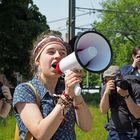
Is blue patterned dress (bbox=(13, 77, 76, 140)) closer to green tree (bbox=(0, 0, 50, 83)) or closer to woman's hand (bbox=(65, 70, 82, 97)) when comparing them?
woman's hand (bbox=(65, 70, 82, 97))

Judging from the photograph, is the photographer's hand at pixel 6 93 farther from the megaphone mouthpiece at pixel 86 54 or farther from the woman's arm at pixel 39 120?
the megaphone mouthpiece at pixel 86 54

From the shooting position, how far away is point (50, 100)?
3.11 m

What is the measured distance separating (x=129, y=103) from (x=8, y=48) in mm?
20894

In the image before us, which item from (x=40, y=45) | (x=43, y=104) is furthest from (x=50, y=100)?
(x=40, y=45)

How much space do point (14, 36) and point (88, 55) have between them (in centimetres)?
2208

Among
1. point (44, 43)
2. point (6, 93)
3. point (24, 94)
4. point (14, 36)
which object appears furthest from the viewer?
point (14, 36)

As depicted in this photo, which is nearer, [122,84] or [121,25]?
[122,84]

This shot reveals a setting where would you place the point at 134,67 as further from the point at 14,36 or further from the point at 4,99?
the point at 14,36

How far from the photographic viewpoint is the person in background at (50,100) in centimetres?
287

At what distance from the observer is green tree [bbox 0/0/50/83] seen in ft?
81.7

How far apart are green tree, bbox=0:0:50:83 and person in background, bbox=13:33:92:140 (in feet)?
70.1

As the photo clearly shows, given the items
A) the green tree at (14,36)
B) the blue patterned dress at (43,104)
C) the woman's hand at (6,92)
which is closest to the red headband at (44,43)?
the blue patterned dress at (43,104)

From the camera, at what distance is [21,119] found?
305cm

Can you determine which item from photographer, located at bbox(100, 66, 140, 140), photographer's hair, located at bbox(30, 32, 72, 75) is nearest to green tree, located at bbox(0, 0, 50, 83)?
photographer, located at bbox(100, 66, 140, 140)
